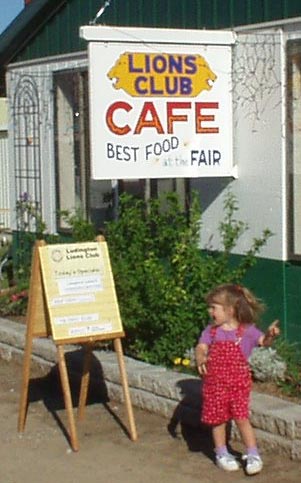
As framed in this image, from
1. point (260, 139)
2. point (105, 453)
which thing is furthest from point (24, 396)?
point (260, 139)

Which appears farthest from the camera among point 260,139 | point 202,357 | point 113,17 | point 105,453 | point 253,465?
point 113,17

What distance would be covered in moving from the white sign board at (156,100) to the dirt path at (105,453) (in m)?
1.82

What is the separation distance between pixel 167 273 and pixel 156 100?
141 cm

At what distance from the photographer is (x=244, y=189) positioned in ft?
30.7

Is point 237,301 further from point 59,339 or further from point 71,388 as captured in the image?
point 71,388

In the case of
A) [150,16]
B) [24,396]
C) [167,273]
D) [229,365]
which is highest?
[150,16]

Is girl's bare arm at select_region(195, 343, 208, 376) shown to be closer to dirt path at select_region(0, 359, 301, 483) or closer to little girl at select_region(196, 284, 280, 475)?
little girl at select_region(196, 284, 280, 475)

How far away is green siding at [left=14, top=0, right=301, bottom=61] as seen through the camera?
9062 millimetres

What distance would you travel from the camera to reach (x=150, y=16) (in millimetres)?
10602

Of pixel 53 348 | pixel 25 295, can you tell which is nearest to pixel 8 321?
pixel 25 295

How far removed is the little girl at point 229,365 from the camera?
6969mm

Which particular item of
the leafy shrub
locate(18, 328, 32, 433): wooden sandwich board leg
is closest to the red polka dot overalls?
the leafy shrub

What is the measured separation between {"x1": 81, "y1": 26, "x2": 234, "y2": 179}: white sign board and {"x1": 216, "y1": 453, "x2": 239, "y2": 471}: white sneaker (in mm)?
2496

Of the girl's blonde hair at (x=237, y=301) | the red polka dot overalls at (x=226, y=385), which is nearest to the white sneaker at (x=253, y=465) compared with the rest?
the red polka dot overalls at (x=226, y=385)
